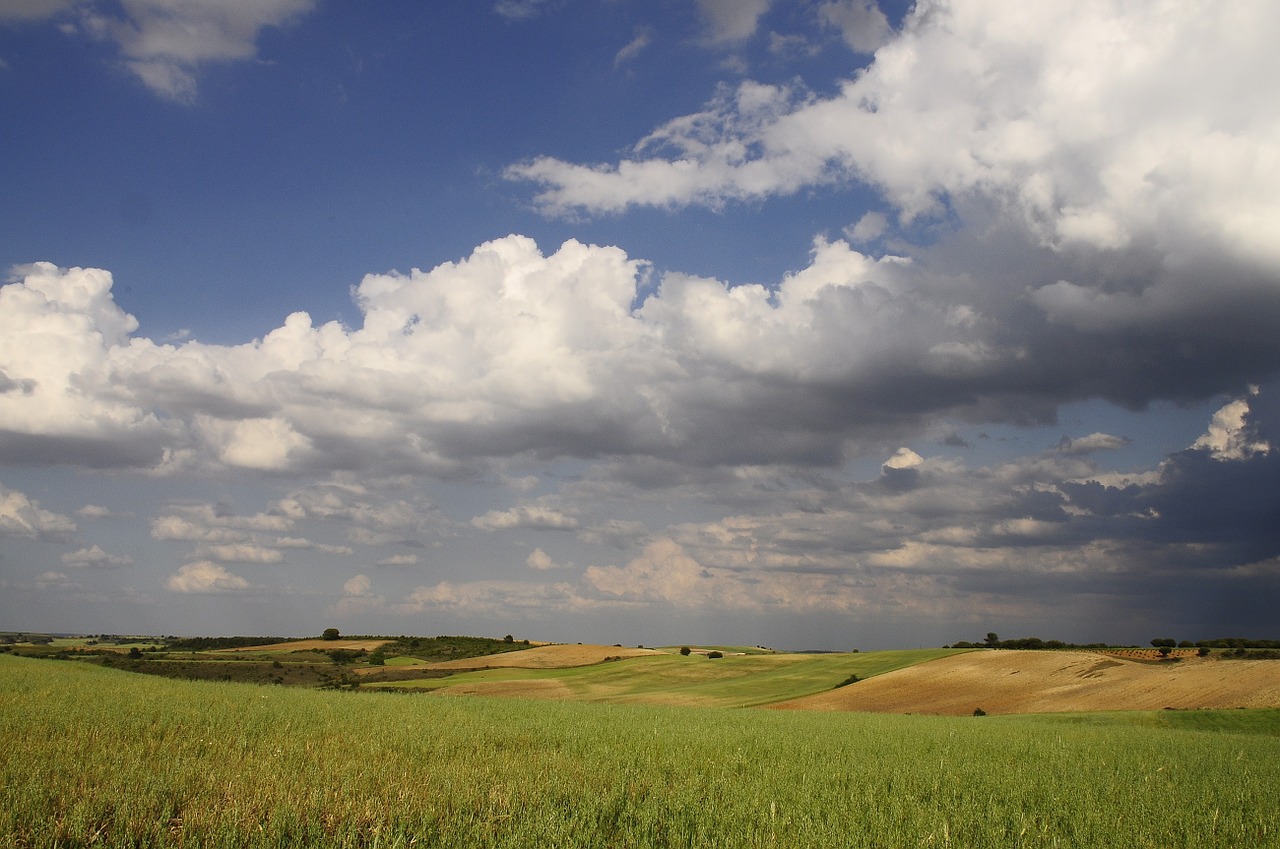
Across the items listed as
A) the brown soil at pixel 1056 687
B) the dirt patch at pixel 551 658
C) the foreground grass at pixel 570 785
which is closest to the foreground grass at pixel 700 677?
the dirt patch at pixel 551 658

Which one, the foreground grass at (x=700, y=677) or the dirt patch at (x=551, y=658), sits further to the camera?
the dirt patch at (x=551, y=658)

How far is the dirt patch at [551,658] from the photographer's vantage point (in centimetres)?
9088

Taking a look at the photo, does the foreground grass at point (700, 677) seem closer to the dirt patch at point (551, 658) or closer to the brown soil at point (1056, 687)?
the dirt patch at point (551, 658)

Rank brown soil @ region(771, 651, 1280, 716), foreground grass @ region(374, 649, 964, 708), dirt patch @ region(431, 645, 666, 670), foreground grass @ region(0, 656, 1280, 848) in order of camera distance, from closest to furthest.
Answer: foreground grass @ region(0, 656, 1280, 848)
brown soil @ region(771, 651, 1280, 716)
foreground grass @ region(374, 649, 964, 708)
dirt patch @ region(431, 645, 666, 670)

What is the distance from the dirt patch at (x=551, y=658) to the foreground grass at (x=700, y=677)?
411cm

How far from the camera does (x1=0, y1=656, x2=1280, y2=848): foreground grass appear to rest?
325 inches

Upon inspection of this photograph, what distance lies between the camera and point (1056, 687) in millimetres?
51125

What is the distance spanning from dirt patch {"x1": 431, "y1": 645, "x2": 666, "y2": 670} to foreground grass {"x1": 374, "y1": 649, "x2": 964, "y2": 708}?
4.11m

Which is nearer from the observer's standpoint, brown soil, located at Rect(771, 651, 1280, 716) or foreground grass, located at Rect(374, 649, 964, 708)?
brown soil, located at Rect(771, 651, 1280, 716)

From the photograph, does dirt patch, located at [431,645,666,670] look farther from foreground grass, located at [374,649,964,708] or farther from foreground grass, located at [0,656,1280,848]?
foreground grass, located at [0,656,1280,848]

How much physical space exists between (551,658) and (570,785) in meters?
91.9

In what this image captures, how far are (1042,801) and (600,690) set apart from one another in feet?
188

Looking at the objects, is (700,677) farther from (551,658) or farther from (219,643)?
(219,643)

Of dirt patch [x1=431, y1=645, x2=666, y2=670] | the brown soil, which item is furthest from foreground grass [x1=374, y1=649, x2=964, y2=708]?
the brown soil
